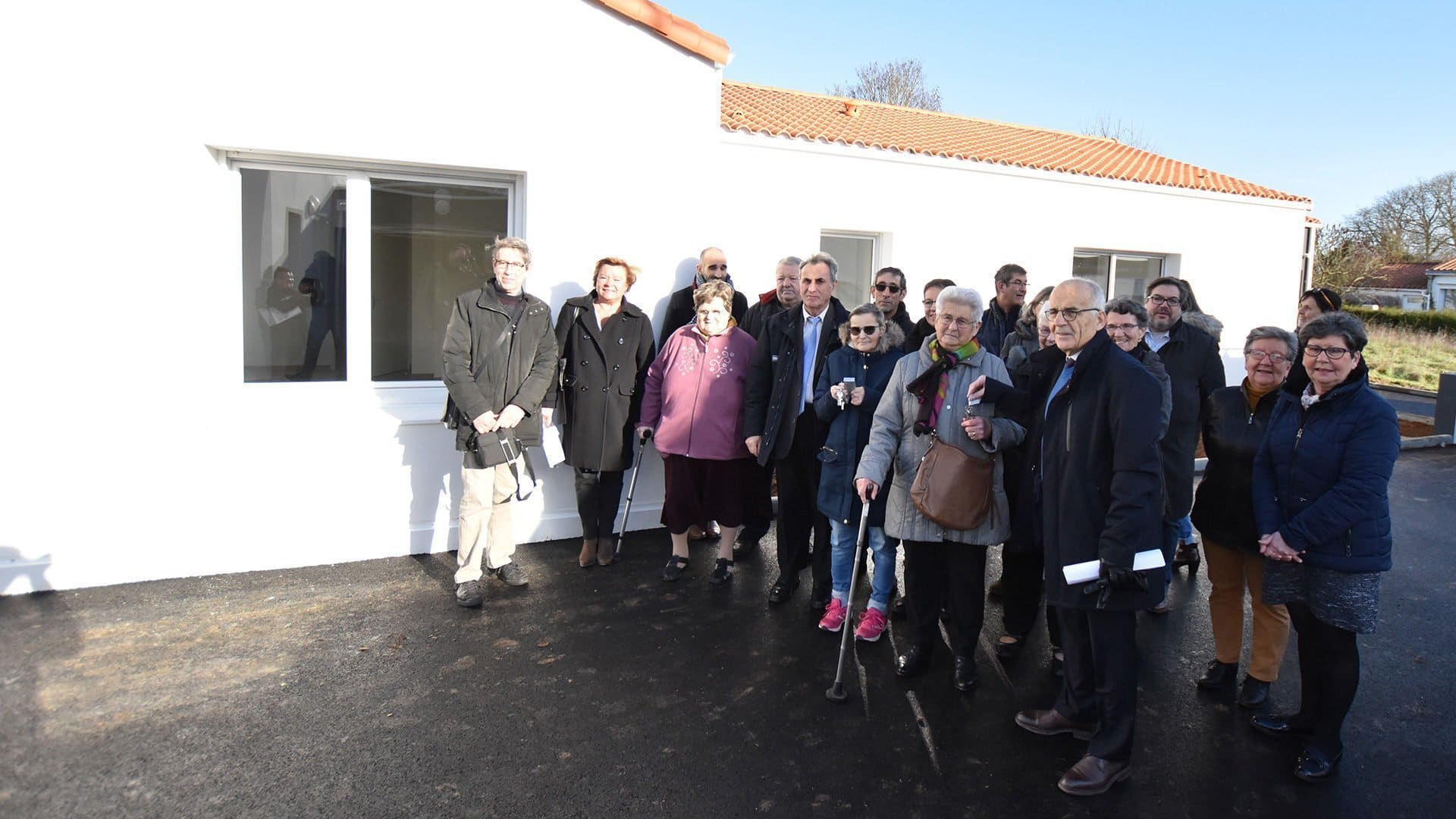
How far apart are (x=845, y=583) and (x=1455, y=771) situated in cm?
255

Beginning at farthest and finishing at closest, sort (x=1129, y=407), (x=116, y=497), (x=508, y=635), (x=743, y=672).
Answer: (x=116, y=497) → (x=508, y=635) → (x=743, y=672) → (x=1129, y=407)

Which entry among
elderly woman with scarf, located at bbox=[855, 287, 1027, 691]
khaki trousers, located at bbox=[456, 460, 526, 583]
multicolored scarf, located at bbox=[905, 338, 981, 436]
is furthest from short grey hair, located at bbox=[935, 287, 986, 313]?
khaki trousers, located at bbox=[456, 460, 526, 583]

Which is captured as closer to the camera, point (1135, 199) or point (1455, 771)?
point (1455, 771)

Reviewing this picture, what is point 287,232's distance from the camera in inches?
214

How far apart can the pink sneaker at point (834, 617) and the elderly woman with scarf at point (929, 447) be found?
51 centimetres

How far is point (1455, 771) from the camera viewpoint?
3.38m

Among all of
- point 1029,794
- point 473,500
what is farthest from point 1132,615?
point 473,500

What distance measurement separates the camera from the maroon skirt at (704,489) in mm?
5379

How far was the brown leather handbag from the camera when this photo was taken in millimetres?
3803

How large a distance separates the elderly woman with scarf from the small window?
140 inches

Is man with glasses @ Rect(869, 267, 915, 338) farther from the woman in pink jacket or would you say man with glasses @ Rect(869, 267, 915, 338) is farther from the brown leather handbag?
the brown leather handbag

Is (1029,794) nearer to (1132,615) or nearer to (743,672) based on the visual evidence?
(1132,615)

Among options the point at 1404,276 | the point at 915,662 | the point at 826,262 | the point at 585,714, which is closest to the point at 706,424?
the point at 826,262

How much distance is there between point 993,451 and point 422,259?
3931 millimetres
